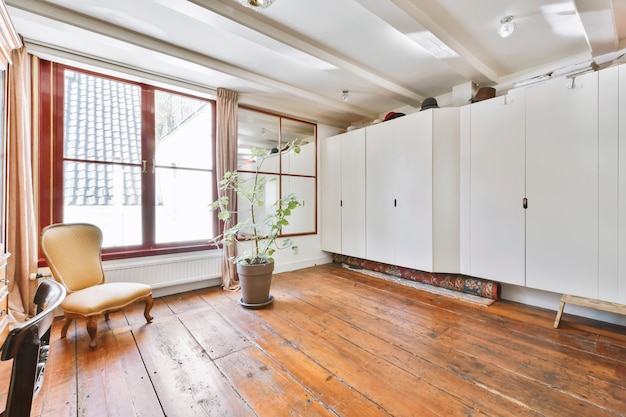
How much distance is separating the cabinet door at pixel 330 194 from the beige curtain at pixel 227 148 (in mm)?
1753

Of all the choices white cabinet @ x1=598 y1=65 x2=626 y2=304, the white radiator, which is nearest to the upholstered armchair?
the white radiator

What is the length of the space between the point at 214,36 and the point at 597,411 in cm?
376

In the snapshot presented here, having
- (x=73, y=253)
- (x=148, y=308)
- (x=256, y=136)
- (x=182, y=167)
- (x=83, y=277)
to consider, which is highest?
(x=256, y=136)

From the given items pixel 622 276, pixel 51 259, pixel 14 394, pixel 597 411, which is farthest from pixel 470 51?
pixel 51 259

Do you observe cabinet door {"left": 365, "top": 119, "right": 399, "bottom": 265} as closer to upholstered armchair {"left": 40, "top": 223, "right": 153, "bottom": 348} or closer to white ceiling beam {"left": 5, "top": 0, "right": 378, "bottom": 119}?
white ceiling beam {"left": 5, "top": 0, "right": 378, "bottom": 119}

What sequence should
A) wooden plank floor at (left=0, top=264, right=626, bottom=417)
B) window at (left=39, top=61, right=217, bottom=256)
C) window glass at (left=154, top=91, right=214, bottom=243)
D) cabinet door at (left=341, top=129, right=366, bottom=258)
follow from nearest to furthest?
wooden plank floor at (left=0, top=264, right=626, bottom=417), window at (left=39, top=61, right=217, bottom=256), window glass at (left=154, top=91, right=214, bottom=243), cabinet door at (left=341, top=129, right=366, bottom=258)

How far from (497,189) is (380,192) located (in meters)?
1.46

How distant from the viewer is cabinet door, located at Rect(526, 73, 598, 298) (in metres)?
2.48

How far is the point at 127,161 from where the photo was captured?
3121 mm

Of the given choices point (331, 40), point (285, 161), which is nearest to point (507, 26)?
point (331, 40)

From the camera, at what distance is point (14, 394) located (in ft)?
2.03

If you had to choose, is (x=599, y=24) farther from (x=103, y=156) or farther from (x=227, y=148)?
(x=103, y=156)

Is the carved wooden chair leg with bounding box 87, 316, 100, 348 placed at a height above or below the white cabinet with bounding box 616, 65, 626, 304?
below

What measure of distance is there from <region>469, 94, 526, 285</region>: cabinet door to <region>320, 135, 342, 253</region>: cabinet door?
6.76 feet
